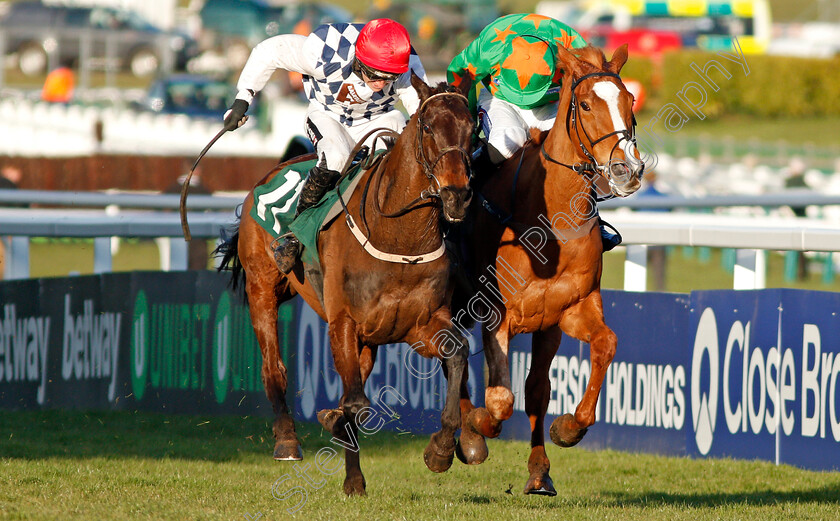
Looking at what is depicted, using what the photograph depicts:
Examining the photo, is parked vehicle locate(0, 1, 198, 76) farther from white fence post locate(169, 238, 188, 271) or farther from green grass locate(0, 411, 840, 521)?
green grass locate(0, 411, 840, 521)

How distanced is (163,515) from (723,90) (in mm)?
29420

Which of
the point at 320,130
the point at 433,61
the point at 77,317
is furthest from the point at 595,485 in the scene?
the point at 433,61

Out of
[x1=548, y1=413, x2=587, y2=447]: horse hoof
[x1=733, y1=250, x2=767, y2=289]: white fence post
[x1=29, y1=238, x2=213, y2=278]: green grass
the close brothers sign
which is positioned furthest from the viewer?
[x1=29, y1=238, x2=213, y2=278]: green grass

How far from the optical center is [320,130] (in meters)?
6.14

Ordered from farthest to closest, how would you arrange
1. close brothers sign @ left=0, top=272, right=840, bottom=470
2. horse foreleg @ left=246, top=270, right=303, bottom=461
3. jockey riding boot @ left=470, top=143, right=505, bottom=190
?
close brothers sign @ left=0, top=272, right=840, bottom=470 < horse foreleg @ left=246, top=270, right=303, bottom=461 < jockey riding boot @ left=470, top=143, right=505, bottom=190

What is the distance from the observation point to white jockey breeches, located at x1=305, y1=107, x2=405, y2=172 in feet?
19.7

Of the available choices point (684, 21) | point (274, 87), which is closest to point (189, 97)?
point (274, 87)

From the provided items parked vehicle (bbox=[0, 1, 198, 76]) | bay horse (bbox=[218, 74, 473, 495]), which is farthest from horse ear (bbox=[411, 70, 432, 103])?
parked vehicle (bbox=[0, 1, 198, 76])

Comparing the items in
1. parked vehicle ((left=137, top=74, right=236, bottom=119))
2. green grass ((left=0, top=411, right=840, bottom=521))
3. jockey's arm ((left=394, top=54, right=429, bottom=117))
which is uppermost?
parked vehicle ((left=137, top=74, right=236, bottom=119))

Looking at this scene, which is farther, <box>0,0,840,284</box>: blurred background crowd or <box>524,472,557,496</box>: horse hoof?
<box>0,0,840,284</box>: blurred background crowd

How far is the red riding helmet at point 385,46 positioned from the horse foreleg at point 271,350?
5.33 feet

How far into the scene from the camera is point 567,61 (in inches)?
→ 208

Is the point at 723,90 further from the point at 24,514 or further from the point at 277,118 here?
the point at 24,514

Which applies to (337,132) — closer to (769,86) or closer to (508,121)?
(508,121)
